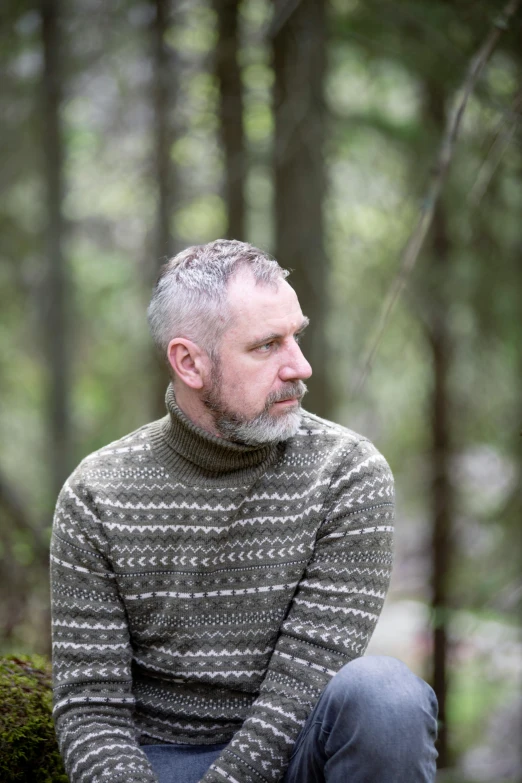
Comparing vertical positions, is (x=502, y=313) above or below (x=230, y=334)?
below

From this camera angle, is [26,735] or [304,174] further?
[304,174]

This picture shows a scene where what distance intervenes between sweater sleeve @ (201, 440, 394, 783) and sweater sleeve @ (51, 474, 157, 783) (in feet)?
0.87

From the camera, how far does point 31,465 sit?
27.9 feet

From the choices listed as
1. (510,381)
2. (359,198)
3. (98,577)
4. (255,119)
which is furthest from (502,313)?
(98,577)

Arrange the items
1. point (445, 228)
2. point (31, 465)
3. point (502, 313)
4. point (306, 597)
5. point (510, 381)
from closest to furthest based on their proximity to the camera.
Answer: point (306, 597) → point (502, 313) → point (510, 381) → point (445, 228) → point (31, 465)

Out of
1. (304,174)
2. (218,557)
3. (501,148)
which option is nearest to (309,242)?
(304,174)

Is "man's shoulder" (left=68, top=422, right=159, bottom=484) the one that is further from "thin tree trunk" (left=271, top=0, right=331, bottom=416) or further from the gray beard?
"thin tree trunk" (left=271, top=0, right=331, bottom=416)

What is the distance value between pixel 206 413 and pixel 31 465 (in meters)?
6.75

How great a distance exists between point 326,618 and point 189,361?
0.74 meters

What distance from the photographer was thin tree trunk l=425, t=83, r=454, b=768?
24.2 feet

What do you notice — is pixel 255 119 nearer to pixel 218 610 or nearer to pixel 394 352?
pixel 394 352

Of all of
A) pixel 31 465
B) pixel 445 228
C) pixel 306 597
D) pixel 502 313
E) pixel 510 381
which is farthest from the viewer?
pixel 31 465

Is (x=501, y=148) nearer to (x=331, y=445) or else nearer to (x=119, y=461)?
(x=331, y=445)

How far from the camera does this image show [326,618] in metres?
1.96
